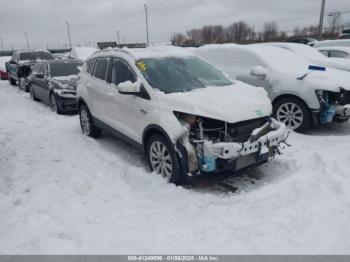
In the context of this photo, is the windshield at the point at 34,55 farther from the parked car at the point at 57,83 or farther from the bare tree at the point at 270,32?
the bare tree at the point at 270,32

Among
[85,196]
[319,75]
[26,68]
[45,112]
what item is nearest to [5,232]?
[85,196]

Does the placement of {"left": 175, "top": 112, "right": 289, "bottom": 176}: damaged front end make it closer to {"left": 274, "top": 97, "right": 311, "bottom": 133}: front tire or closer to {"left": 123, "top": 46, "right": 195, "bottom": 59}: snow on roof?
{"left": 123, "top": 46, "right": 195, "bottom": 59}: snow on roof

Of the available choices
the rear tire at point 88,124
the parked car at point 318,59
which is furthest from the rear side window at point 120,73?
the parked car at point 318,59

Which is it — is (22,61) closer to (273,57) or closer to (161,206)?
(273,57)

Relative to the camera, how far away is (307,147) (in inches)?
219

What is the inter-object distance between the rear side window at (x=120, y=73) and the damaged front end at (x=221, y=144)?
127 centimetres

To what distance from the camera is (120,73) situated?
5.15 meters

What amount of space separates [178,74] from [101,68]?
5.65ft

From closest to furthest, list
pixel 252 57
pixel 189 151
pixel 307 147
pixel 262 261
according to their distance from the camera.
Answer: pixel 262 261, pixel 189 151, pixel 307 147, pixel 252 57

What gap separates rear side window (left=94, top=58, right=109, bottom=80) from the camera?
562 centimetres

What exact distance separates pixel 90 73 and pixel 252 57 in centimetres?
370

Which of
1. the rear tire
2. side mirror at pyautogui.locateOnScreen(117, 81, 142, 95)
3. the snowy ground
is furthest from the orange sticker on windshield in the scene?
the rear tire

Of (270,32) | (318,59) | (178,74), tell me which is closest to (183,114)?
(178,74)

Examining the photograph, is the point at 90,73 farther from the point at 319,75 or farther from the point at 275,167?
the point at 319,75
